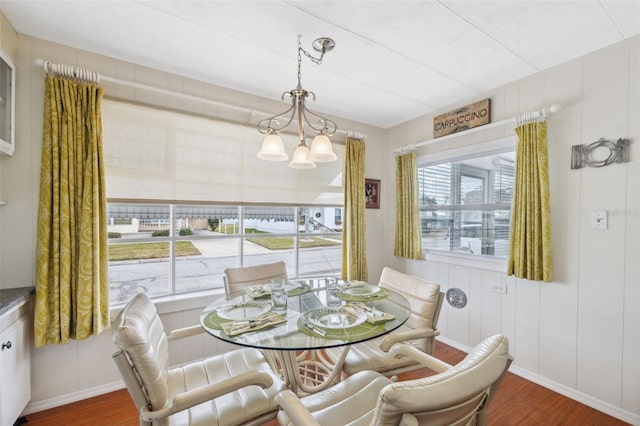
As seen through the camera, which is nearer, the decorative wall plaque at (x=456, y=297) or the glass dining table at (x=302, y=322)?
the glass dining table at (x=302, y=322)

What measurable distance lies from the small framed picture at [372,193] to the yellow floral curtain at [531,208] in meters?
1.57

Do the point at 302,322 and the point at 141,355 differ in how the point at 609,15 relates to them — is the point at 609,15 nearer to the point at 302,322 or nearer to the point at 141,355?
the point at 302,322

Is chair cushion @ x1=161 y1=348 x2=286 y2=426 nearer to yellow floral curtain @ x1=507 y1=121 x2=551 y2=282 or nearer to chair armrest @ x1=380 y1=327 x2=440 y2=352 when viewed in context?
chair armrest @ x1=380 y1=327 x2=440 y2=352

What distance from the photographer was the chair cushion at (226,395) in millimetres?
1252

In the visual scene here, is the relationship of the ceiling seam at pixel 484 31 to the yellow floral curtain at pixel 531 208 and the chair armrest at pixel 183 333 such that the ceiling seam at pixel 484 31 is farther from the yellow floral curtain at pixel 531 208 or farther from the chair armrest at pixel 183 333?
the chair armrest at pixel 183 333

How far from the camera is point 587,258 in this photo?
6.88ft

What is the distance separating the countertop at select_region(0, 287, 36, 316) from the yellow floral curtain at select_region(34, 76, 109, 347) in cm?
7

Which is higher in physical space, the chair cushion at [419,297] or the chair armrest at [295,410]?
the chair cushion at [419,297]

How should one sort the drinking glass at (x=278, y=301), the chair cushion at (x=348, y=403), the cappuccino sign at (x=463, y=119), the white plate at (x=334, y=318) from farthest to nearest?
1. the cappuccino sign at (x=463, y=119)
2. the drinking glass at (x=278, y=301)
3. the white plate at (x=334, y=318)
4. the chair cushion at (x=348, y=403)

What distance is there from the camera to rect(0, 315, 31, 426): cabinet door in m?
1.53

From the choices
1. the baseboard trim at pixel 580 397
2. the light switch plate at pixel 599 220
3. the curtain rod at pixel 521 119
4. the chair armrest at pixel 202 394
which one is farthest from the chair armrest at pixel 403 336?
the curtain rod at pixel 521 119

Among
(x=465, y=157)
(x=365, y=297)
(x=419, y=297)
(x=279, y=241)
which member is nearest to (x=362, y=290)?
(x=365, y=297)

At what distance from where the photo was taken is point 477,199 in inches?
117

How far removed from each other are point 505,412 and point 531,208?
156cm
